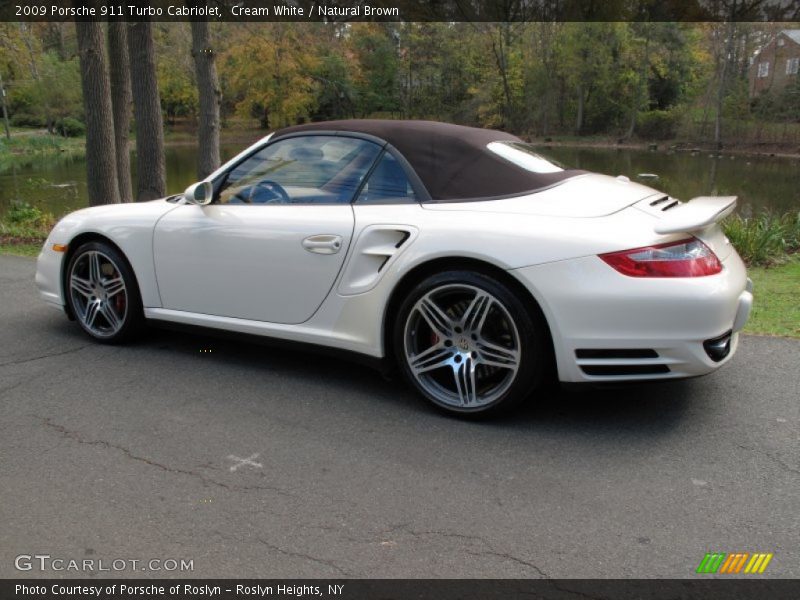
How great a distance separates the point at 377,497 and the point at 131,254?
265 cm

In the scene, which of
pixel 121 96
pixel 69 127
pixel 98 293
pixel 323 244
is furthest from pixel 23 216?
pixel 69 127

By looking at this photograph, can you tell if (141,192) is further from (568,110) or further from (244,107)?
(568,110)

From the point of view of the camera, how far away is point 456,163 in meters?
3.79

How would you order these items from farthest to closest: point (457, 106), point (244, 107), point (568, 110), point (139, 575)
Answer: point (568, 110), point (244, 107), point (457, 106), point (139, 575)

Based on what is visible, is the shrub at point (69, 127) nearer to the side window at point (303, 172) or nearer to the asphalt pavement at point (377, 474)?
the side window at point (303, 172)

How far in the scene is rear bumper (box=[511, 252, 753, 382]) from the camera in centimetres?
310

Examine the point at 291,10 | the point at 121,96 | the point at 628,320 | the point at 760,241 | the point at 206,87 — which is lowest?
the point at 760,241

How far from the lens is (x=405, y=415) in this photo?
144 inches

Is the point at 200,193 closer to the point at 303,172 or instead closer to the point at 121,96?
the point at 303,172

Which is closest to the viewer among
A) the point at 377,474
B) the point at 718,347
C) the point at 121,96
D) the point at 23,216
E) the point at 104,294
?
the point at 377,474

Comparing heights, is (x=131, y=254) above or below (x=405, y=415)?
above

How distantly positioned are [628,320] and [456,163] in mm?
1271

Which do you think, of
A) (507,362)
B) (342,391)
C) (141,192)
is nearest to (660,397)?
(507,362)
